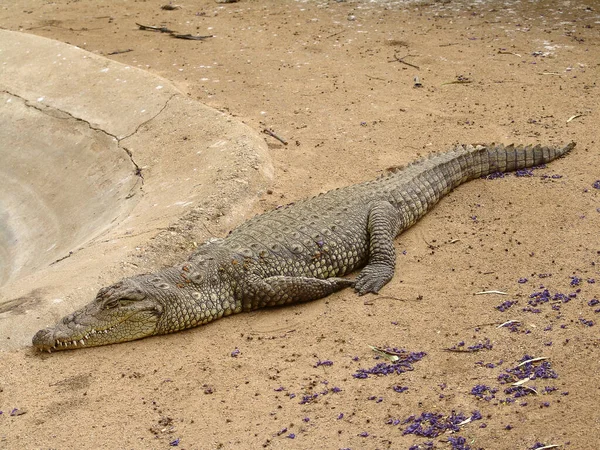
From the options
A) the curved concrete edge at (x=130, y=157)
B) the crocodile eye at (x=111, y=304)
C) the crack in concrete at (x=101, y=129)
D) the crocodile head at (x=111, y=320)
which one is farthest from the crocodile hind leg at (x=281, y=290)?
the crack in concrete at (x=101, y=129)

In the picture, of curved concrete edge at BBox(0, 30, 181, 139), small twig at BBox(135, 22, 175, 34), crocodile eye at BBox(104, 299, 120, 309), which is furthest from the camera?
small twig at BBox(135, 22, 175, 34)

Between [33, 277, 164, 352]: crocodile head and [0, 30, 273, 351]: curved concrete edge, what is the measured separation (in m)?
0.31

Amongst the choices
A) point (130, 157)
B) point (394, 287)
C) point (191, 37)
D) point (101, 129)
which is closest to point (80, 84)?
point (101, 129)

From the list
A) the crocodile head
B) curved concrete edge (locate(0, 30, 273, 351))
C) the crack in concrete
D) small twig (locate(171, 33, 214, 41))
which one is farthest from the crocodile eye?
small twig (locate(171, 33, 214, 41))

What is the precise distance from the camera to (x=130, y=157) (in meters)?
8.98

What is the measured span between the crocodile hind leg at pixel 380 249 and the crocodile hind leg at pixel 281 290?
11.9 inches

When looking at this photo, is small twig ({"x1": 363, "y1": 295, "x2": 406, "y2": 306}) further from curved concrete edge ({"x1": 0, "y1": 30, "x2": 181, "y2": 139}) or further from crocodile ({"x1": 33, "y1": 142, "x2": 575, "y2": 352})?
curved concrete edge ({"x1": 0, "y1": 30, "x2": 181, "y2": 139})

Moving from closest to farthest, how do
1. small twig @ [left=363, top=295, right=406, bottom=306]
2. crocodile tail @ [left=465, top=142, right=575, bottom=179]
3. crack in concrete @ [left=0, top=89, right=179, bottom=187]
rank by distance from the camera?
small twig @ [left=363, top=295, right=406, bottom=306], crocodile tail @ [left=465, top=142, right=575, bottom=179], crack in concrete @ [left=0, top=89, right=179, bottom=187]

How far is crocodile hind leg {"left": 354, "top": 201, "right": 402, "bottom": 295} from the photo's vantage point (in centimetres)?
612

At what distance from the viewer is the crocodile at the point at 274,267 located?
5723mm

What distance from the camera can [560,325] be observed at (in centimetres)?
509

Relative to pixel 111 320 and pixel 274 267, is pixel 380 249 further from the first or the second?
pixel 111 320

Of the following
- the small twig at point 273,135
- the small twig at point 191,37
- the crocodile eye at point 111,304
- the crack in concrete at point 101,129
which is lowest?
the crack in concrete at point 101,129

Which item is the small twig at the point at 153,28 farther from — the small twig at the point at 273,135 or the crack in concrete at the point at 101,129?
the small twig at the point at 273,135
